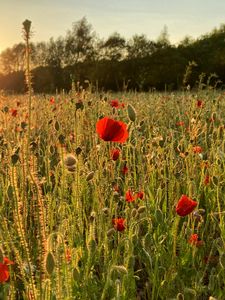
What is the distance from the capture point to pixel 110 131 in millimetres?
2055

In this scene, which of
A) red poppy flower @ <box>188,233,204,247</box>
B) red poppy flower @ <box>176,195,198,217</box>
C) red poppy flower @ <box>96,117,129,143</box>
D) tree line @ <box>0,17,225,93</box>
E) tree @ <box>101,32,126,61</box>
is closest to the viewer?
red poppy flower @ <box>176,195,198,217</box>

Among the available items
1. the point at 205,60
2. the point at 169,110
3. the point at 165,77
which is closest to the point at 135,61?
the point at 165,77

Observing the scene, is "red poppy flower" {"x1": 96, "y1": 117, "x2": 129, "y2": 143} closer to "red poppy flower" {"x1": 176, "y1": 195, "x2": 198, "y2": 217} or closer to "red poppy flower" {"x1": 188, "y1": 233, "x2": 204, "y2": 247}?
"red poppy flower" {"x1": 176, "y1": 195, "x2": 198, "y2": 217}

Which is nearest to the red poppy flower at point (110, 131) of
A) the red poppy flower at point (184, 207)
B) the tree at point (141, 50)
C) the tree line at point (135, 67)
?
the red poppy flower at point (184, 207)

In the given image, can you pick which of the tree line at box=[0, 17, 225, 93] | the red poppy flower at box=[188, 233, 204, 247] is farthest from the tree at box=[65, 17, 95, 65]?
the red poppy flower at box=[188, 233, 204, 247]

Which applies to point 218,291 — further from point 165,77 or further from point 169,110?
point 165,77

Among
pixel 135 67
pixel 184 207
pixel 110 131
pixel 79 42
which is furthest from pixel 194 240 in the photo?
pixel 79 42

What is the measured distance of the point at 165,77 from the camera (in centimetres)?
2662

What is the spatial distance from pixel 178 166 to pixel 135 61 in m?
25.9

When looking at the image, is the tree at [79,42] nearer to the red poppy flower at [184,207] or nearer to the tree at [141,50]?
the tree at [141,50]

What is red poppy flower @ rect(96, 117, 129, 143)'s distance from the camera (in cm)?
205

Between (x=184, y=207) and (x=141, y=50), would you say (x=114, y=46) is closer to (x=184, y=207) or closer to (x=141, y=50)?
(x=141, y=50)

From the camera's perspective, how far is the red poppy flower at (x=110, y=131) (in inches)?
80.7

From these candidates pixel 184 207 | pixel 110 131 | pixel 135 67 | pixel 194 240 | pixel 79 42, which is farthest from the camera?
pixel 79 42
